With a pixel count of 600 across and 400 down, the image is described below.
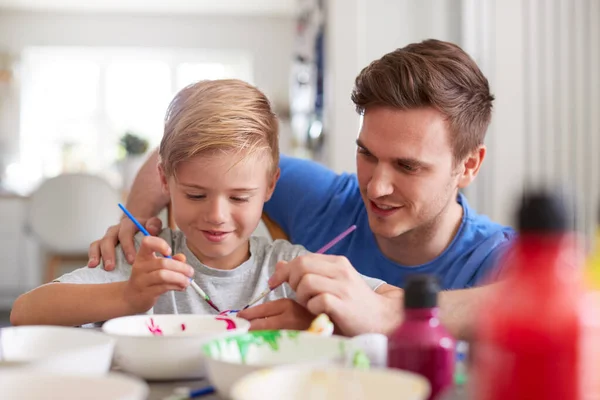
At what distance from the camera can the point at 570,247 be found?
0.45 meters

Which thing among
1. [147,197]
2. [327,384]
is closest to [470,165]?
[147,197]

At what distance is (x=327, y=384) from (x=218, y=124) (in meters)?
0.75

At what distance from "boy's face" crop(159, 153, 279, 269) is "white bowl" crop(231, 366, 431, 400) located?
2.10ft

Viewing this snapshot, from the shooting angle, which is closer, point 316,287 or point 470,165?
point 316,287

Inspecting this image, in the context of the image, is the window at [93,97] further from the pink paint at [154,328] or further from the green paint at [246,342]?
the green paint at [246,342]

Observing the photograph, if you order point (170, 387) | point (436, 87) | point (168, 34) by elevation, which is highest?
point (168, 34)

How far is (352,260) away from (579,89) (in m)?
1.59

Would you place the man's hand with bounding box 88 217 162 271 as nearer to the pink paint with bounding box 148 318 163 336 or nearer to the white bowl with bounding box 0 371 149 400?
the pink paint with bounding box 148 318 163 336

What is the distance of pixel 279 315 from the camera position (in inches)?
34.9

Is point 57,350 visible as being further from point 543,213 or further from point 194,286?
point 543,213

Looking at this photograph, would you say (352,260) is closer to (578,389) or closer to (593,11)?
(578,389)

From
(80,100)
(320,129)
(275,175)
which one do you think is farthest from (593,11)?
(80,100)

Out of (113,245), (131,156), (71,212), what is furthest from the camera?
(131,156)

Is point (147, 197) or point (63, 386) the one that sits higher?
point (147, 197)
